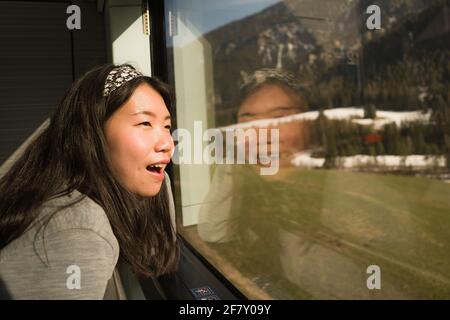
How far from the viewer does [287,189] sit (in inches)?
62.8

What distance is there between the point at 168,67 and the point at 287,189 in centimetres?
134

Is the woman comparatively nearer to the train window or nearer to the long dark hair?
the long dark hair

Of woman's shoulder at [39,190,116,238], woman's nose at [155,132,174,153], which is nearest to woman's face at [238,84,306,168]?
woman's nose at [155,132,174,153]

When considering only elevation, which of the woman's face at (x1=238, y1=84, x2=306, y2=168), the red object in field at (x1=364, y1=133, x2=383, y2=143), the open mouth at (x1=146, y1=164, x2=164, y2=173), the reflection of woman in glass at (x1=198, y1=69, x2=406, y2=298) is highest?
the woman's face at (x1=238, y1=84, x2=306, y2=168)

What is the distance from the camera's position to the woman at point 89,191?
2.65 feet

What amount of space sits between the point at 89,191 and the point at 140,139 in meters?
0.25

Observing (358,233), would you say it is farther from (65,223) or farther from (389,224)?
(65,223)

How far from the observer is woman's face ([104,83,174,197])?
1103 millimetres

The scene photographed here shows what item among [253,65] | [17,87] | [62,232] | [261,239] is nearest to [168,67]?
[253,65]

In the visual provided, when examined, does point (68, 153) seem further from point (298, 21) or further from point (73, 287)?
point (298, 21)

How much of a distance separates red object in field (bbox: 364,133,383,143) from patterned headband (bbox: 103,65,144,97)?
1.99 ft

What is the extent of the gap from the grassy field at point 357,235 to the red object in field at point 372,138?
0.30 ft

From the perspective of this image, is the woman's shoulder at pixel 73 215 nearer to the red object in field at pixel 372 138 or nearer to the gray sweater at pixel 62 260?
the gray sweater at pixel 62 260

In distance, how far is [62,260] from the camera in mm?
788
